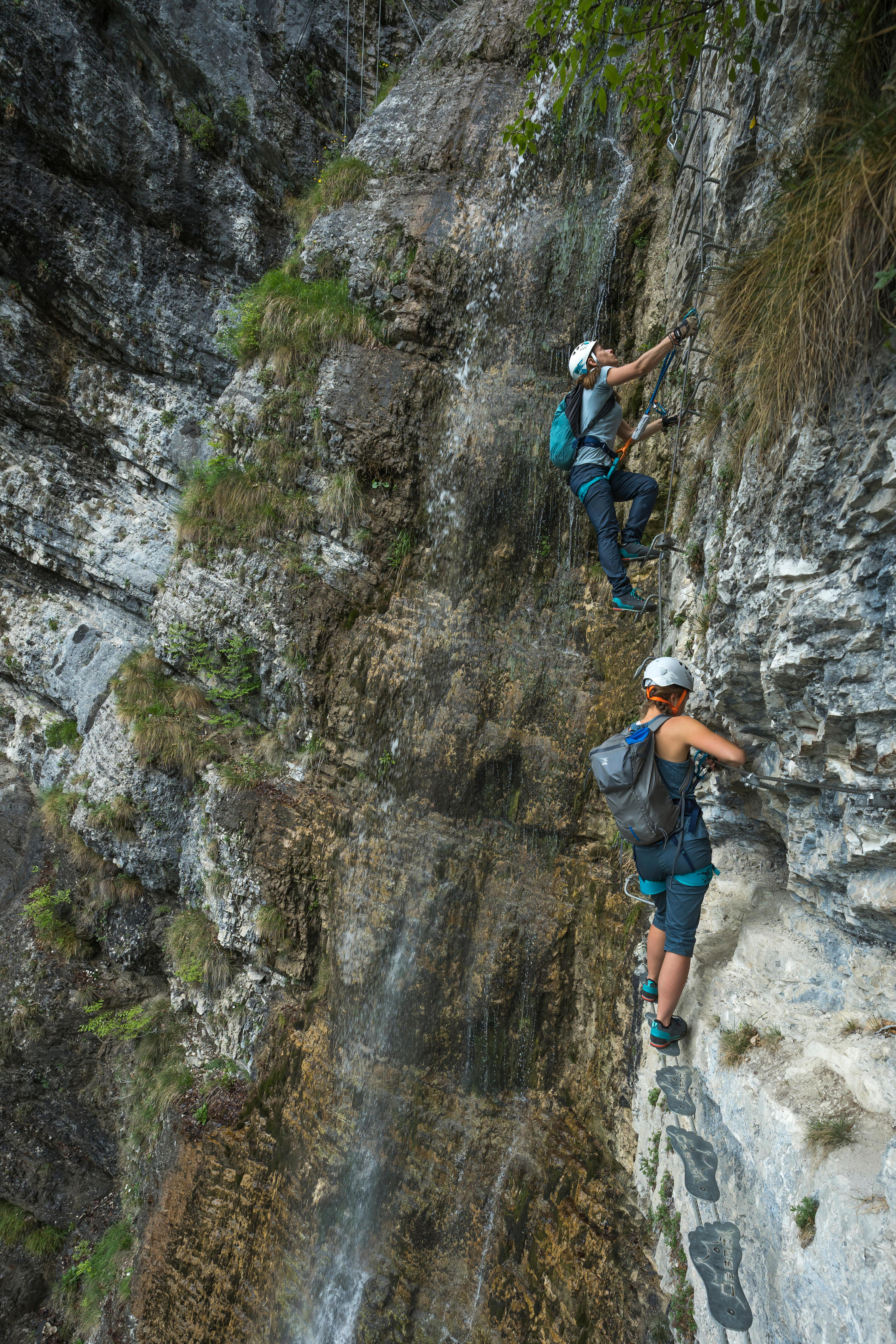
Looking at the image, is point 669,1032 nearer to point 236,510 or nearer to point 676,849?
point 676,849

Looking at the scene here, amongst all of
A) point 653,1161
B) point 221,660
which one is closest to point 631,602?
point 653,1161

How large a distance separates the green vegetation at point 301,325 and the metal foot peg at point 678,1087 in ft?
22.6

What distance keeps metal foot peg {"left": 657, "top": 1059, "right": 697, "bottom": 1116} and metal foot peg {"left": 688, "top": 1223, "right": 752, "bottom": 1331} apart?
1.73 feet

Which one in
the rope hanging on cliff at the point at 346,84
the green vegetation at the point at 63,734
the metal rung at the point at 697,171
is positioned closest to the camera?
the metal rung at the point at 697,171

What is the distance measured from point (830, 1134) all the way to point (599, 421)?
4091mm

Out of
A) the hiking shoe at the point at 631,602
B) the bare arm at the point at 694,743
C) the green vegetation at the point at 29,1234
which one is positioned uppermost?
the hiking shoe at the point at 631,602

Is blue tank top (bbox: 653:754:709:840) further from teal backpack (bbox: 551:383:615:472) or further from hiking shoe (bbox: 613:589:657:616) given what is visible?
teal backpack (bbox: 551:383:615:472)

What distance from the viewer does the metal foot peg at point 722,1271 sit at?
330cm

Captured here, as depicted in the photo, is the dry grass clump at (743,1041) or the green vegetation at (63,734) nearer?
the dry grass clump at (743,1041)

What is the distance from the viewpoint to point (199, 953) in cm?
700

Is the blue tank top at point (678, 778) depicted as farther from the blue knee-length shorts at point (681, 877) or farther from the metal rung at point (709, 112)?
the metal rung at point (709, 112)

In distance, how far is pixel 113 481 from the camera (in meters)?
9.08

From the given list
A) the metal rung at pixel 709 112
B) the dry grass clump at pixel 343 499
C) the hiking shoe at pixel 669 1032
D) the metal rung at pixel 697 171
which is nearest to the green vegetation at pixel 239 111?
the dry grass clump at pixel 343 499

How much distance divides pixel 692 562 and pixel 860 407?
191 centimetres
